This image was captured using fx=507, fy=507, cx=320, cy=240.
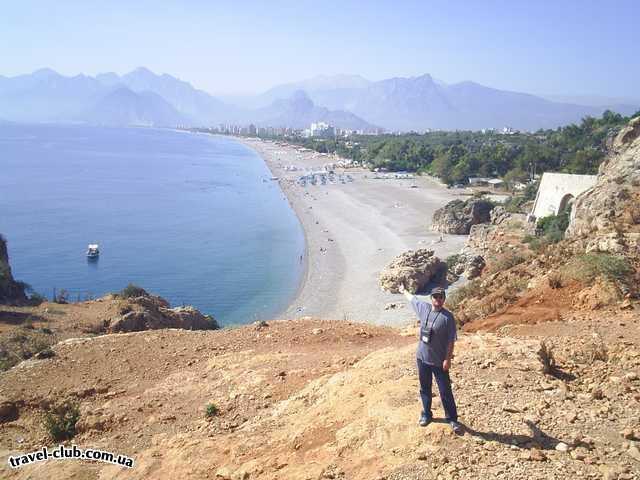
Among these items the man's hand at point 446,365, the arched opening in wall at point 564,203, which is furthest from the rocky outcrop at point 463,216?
the man's hand at point 446,365

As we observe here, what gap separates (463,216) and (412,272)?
15.3m

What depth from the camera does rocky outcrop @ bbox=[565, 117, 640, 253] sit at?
1002 centimetres

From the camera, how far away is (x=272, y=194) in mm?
67000

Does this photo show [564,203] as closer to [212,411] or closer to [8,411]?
[212,411]

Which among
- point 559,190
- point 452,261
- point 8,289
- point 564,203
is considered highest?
point 559,190

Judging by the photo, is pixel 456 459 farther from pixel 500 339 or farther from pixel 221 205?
pixel 221 205

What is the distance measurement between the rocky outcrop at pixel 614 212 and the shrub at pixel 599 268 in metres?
0.64

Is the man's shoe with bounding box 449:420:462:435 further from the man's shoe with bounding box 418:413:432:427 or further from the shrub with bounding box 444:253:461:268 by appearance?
the shrub with bounding box 444:253:461:268

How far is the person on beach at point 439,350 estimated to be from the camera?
4727mm

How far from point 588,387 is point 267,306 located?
22.7m

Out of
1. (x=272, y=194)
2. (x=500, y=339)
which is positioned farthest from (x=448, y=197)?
(x=500, y=339)

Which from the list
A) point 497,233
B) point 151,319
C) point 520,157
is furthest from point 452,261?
point 520,157

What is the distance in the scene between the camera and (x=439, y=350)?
15.6 ft

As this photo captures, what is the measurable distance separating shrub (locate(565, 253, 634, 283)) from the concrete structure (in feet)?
51.3
